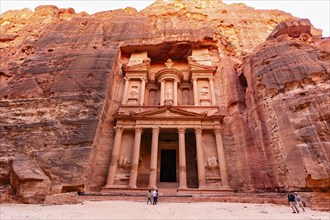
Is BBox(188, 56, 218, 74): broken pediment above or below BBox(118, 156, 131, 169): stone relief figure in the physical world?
above

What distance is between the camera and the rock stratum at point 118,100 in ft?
37.1

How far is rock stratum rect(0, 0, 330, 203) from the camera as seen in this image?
11.3m

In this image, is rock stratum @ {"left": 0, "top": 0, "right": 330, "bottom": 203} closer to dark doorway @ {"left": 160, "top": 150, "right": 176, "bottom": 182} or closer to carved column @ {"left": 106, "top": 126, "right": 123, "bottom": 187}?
carved column @ {"left": 106, "top": 126, "right": 123, "bottom": 187}

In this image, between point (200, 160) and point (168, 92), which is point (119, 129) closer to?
point (168, 92)

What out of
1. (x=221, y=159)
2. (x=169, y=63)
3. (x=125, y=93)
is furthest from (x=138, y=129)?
(x=169, y=63)

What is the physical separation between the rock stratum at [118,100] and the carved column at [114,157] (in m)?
0.69

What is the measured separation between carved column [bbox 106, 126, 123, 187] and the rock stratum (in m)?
0.69

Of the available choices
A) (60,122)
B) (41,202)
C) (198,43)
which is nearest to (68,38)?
(60,122)

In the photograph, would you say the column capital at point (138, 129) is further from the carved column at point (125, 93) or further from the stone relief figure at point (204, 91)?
the stone relief figure at point (204, 91)

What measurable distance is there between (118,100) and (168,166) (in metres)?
7.03

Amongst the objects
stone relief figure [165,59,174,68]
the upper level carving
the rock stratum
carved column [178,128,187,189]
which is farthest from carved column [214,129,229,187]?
stone relief figure [165,59,174,68]

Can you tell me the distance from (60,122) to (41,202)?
5.54 meters

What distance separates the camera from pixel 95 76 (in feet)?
58.1

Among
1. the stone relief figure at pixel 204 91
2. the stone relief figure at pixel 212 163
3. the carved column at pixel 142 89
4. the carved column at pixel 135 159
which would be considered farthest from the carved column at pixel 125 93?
the stone relief figure at pixel 212 163
